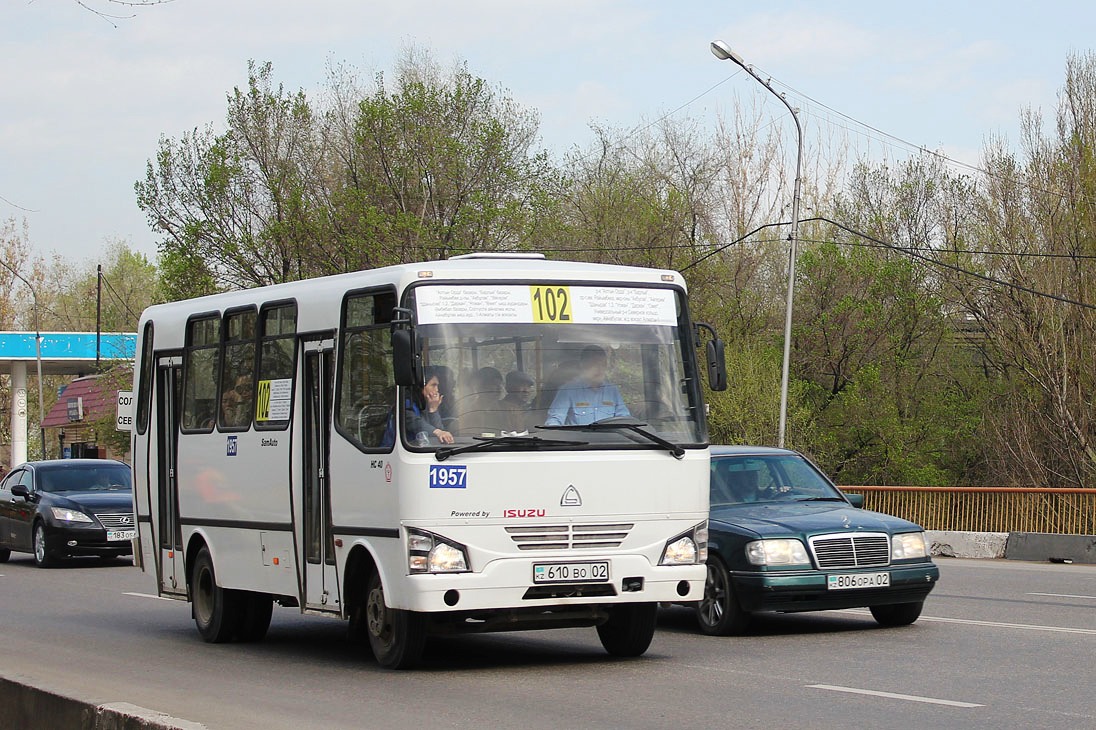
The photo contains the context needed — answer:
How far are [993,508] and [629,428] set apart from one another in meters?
16.8

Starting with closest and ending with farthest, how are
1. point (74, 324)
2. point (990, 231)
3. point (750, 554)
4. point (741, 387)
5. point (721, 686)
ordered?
point (721, 686), point (750, 554), point (990, 231), point (741, 387), point (74, 324)

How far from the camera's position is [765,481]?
14.1 meters

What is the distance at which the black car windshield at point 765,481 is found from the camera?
45.6ft

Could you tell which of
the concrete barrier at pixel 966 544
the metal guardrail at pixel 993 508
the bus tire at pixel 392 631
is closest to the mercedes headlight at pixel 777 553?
the bus tire at pixel 392 631

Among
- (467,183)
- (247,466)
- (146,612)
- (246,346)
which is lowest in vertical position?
(146,612)

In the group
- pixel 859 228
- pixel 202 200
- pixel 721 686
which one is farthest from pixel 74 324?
pixel 721 686

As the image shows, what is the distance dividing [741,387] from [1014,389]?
322 inches

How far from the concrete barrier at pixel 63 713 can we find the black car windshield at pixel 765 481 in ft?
23.2

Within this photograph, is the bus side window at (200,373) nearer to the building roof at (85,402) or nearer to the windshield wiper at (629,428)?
the windshield wiper at (629,428)

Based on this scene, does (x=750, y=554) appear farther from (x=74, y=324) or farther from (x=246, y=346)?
(x=74, y=324)

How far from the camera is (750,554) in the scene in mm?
12461

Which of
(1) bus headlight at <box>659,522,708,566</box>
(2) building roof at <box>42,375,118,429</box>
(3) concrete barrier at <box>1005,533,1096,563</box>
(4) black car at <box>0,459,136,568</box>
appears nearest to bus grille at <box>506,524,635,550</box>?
Result: (1) bus headlight at <box>659,522,708,566</box>

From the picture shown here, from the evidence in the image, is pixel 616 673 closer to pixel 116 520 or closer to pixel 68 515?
pixel 116 520

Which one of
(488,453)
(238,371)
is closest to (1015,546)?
(238,371)
